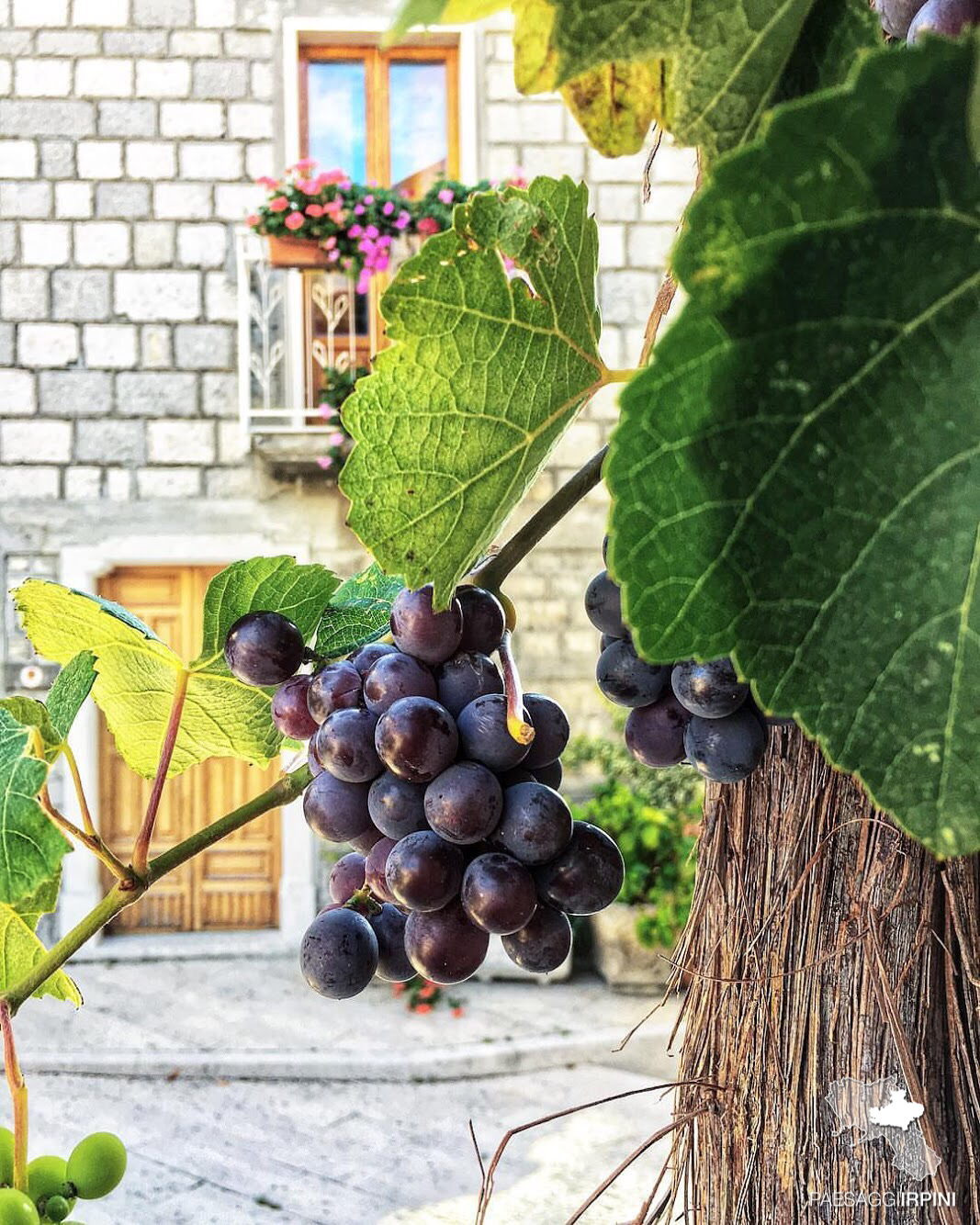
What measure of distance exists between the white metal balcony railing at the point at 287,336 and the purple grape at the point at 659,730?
457 cm

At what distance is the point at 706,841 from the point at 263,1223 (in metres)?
3.18

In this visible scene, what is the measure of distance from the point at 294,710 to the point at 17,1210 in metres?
0.22

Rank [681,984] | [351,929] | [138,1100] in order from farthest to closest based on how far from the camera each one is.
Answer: [138,1100]
[681,984]
[351,929]

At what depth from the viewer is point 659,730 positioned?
46cm

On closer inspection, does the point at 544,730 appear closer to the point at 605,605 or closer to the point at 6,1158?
the point at 605,605

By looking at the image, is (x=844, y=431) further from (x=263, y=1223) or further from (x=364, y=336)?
(x=364, y=336)

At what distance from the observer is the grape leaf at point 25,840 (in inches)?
14.2

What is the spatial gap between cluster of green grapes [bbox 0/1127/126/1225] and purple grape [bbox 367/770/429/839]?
0.23 meters

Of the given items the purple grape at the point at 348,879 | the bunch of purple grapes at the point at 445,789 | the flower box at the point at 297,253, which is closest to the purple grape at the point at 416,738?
the bunch of purple grapes at the point at 445,789

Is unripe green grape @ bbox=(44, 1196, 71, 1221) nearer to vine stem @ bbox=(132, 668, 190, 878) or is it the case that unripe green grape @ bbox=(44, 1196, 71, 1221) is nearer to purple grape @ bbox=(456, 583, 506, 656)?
vine stem @ bbox=(132, 668, 190, 878)

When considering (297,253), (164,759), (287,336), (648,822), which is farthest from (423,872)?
(287,336)

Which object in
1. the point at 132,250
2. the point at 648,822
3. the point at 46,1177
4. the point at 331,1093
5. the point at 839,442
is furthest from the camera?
the point at 132,250

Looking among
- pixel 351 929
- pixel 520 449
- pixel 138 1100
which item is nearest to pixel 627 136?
pixel 520 449

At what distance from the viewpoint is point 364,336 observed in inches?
203
